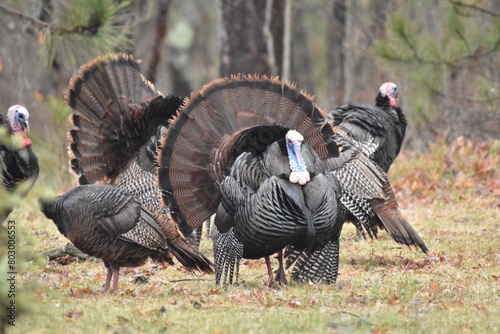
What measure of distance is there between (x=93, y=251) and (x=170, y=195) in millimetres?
957

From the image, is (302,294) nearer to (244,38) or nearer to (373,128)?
(373,128)

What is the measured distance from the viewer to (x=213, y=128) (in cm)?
770

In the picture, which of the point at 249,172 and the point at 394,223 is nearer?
the point at 249,172

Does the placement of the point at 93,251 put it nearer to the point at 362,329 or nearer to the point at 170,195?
the point at 170,195

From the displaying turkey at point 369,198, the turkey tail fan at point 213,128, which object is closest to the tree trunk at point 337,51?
the displaying turkey at point 369,198

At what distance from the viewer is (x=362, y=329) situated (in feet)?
18.2

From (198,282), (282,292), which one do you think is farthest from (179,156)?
(282,292)

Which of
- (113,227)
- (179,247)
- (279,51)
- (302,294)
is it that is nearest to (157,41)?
(279,51)

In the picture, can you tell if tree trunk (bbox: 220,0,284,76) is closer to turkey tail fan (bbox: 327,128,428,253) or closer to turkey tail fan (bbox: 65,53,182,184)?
turkey tail fan (bbox: 65,53,182,184)

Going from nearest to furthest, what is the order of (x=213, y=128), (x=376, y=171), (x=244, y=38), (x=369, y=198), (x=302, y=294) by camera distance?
(x=302, y=294)
(x=213, y=128)
(x=369, y=198)
(x=376, y=171)
(x=244, y=38)

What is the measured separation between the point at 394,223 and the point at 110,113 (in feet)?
9.88

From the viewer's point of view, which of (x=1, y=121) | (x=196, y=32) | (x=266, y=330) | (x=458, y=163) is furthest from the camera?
(x=196, y=32)

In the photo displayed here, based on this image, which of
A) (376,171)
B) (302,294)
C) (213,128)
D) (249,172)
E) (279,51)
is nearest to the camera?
(302,294)

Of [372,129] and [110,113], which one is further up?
[372,129]
